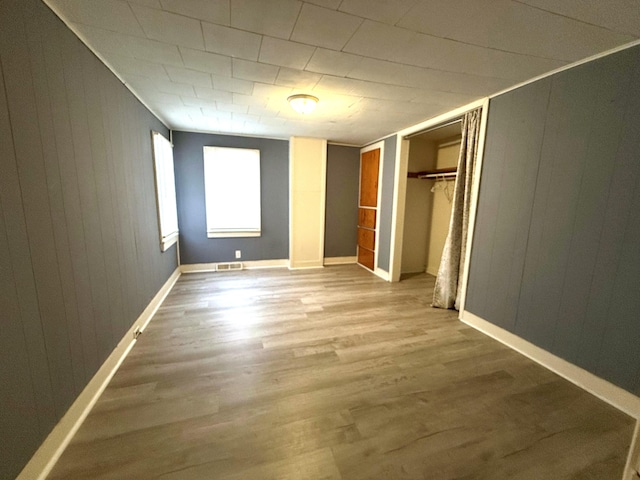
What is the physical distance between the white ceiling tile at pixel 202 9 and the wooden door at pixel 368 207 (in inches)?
133

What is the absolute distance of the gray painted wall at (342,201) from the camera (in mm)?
4855

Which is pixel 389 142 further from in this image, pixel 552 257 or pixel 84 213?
pixel 84 213

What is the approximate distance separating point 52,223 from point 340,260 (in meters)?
4.32

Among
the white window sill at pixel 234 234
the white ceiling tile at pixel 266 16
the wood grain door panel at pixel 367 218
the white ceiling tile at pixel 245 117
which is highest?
the white ceiling tile at pixel 245 117

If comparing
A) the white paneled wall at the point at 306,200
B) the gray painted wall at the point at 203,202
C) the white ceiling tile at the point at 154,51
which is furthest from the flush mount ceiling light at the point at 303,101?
the gray painted wall at the point at 203,202

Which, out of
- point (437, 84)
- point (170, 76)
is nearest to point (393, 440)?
point (437, 84)

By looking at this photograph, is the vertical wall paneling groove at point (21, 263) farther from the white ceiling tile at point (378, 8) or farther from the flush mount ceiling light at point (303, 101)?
the flush mount ceiling light at point (303, 101)

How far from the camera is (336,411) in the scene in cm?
158

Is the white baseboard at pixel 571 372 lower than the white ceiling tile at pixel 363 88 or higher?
lower

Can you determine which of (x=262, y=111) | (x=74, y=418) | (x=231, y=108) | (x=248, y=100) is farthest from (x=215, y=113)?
(x=74, y=418)

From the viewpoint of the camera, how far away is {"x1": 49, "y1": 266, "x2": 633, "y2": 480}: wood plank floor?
1.25 metres

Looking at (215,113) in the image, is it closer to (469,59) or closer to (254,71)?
(254,71)

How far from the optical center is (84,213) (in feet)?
5.23

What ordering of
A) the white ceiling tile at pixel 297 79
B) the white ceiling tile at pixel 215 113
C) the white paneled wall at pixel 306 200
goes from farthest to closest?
the white paneled wall at pixel 306 200, the white ceiling tile at pixel 215 113, the white ceiling tile at pixel 297 79
